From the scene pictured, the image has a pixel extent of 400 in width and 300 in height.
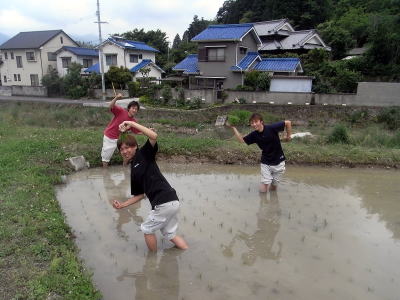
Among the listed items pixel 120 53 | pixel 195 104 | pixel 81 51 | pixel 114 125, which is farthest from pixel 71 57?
pixel 114 125

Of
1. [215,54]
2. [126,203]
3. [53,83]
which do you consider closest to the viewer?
[126,203]

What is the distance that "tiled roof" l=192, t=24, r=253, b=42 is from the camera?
24186 millimetres

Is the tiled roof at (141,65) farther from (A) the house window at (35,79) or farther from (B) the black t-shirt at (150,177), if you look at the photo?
(B) the black t-shirt at (150,177)

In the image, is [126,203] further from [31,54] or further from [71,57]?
[31,54]

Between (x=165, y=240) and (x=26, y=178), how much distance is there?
135 inches

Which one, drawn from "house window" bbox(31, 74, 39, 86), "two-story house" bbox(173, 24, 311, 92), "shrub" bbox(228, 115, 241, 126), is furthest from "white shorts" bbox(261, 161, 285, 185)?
"house window" bbox(31, 74, 39, 86)

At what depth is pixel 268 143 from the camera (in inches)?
247

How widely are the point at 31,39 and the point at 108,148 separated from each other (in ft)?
111

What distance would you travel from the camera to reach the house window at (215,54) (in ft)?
80.7

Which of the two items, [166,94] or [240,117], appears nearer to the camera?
[240,117]

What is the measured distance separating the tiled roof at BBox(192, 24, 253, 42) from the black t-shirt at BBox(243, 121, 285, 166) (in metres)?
19.2

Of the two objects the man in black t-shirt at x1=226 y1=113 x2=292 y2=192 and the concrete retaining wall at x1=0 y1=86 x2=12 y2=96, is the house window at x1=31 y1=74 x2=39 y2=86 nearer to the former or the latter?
the concrete retaining wall at x1=0 y1=86 x2=12 y2=96

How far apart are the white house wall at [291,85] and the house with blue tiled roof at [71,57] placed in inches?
758

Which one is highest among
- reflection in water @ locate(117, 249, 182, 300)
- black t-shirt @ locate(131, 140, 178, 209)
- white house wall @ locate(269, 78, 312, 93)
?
white house wall @ locate(269, 78, 312, 93)
